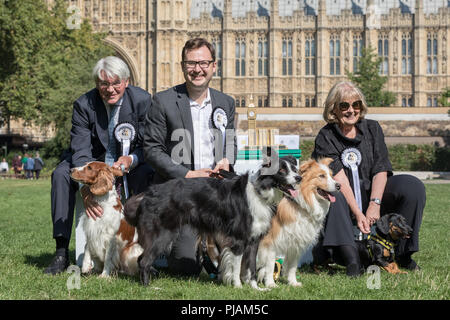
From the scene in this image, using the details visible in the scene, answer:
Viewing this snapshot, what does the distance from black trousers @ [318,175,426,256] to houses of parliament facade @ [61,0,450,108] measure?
131ft

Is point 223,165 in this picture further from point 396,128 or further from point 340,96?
point 396,128

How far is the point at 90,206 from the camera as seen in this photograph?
470cm

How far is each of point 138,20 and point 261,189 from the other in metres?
43.8

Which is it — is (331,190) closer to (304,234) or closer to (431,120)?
(304,234)

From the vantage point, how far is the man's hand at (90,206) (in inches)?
184

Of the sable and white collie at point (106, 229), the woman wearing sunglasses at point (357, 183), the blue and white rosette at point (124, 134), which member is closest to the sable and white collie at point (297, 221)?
the woman wearing sunglasses at point (357, 183)

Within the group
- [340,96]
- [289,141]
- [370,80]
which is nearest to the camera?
[340,96]

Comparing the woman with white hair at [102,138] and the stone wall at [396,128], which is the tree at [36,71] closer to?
the stone wall at [396,128]

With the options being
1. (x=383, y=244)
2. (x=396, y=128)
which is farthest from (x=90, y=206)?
(x=396, y=128)

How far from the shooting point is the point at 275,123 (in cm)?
3856

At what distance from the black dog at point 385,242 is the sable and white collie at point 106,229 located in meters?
1.88

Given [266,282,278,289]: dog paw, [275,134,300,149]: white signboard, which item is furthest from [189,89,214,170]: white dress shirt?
[275,134,300,149]: white signboard

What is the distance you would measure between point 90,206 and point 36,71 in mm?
25257

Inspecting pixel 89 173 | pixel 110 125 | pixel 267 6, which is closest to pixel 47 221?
pixel 110 125
